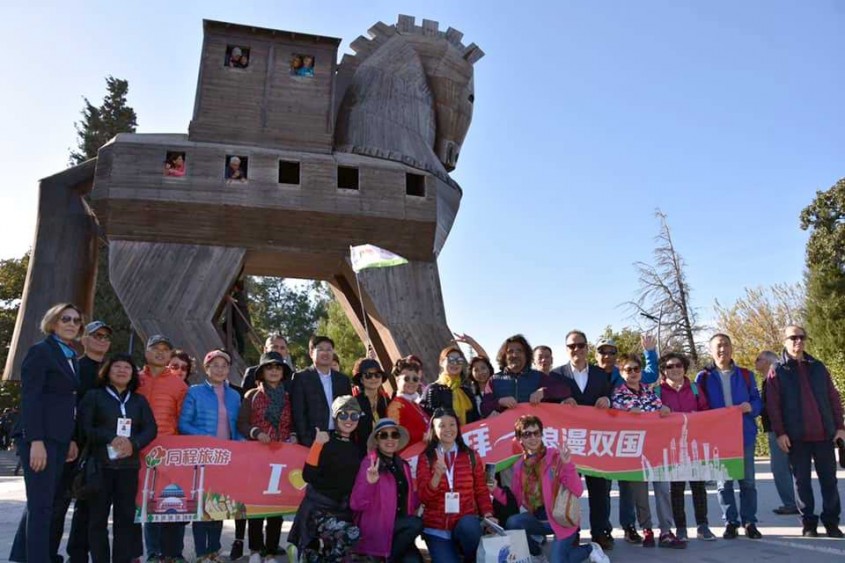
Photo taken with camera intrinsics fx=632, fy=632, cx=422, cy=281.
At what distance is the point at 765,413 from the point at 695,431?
→ 0.97m

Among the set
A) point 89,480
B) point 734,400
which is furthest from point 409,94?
point 89,480

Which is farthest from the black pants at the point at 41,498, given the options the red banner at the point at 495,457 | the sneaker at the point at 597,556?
Result: the sneaker at the point at 597,556

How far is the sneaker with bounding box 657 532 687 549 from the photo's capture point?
6.14 m

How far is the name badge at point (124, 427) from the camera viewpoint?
5.42 meters

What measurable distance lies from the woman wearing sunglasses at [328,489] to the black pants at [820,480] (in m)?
4.71

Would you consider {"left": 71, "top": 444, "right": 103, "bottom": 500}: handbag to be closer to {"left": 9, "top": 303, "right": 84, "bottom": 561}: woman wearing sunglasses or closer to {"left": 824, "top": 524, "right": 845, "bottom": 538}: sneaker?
{"left": 9, "top": 303, "right": 84, "bottom": 561}: woman wearing sunglasses

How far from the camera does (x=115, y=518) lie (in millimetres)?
5375

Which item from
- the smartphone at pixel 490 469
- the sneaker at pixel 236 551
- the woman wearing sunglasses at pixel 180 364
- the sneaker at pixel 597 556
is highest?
the woman wearing sunglasses at pixel 180 364

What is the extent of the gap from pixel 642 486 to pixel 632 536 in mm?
523

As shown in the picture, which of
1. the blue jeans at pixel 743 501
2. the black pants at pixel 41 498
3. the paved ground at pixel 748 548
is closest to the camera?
the black pants at pixel 41 498

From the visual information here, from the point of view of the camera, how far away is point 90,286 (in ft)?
54.3

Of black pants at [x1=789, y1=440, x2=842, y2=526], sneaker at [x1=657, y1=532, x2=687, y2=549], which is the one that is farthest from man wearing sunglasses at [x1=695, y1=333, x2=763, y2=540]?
sneaker at [x1=657, y1=532, x2=687, y2=549]

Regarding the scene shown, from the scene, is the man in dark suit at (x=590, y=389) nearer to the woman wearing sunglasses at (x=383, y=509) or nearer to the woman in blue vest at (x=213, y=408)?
the woman wearing sunglasses at (x=383, y=509)

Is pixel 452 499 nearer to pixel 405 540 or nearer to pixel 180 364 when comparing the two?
pixel 405 540
